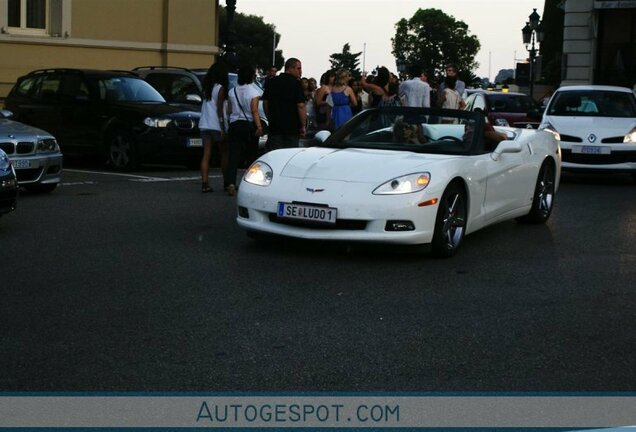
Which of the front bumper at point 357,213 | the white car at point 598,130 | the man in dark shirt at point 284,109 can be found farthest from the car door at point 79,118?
the front bumper at point 357,213

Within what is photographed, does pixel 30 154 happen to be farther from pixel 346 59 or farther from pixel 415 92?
pixel 346 59

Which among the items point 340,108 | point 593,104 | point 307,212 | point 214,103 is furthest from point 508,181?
point 593,104

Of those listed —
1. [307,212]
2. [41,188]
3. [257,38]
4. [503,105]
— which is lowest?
[41,188]

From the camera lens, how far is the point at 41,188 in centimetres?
1430

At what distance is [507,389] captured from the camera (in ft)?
17.0

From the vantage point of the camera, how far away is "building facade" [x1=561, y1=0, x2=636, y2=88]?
34.2 m

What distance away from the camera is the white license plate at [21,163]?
13.2 meters

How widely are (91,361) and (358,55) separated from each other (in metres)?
177

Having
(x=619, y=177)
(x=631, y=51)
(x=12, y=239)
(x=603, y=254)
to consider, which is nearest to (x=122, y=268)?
(x=12, y=239)

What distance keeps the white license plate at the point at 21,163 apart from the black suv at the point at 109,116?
14.0 feet

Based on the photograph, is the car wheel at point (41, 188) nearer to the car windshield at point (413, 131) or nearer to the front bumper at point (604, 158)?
the car windshield at point (413, 131)

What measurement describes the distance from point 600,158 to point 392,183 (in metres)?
9.05

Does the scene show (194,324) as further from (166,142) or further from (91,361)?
(166,142)

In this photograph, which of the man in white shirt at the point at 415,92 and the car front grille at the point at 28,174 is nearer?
the car front grille at the point at 28,174
